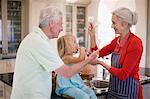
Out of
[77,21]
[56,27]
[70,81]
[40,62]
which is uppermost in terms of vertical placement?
[77,21]

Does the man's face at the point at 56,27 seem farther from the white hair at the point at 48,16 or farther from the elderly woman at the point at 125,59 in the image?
the elderly woman at the point at 125,59

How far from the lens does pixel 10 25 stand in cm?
442

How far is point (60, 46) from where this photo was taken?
5.93 ft

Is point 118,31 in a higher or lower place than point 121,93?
higher

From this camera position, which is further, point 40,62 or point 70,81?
point 70,81

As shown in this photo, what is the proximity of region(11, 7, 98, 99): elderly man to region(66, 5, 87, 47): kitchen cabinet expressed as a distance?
3.36 metres

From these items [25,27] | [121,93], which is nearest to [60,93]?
[121,93]

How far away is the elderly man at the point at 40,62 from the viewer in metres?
1.45

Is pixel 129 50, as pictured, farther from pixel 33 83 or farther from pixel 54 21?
pixel 33 83

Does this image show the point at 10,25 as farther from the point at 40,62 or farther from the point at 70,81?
the point at 40,62

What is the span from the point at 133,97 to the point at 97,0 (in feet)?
11.2

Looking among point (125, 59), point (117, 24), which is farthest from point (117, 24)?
point (125, 59)

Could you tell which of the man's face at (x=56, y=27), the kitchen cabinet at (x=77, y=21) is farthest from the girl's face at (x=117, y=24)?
the kitchen cabinet at (x=77, y=21)

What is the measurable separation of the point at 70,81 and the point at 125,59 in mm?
436
